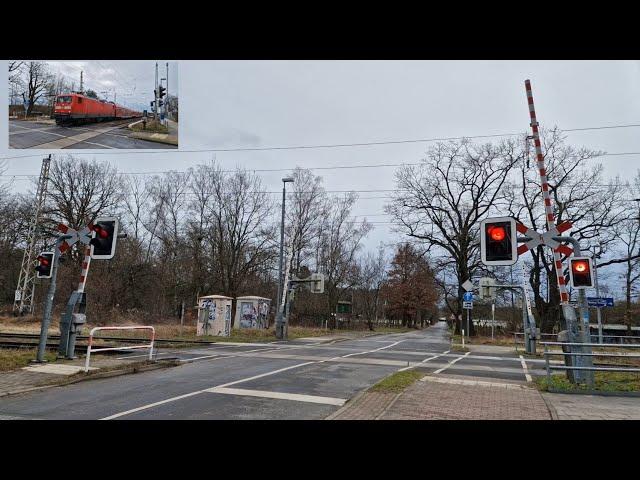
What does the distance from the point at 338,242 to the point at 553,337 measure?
2329cm

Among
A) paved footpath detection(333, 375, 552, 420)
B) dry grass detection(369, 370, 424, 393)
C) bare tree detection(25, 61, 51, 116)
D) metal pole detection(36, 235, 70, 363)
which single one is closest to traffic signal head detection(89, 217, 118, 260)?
metal pole detection(36, 235, 70, 363)

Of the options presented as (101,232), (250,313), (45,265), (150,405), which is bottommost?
(150,405)

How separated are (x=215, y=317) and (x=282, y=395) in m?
20.3

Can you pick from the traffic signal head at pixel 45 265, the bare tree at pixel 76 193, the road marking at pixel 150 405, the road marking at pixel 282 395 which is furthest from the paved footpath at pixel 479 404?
the bare tree at pixel 76 193

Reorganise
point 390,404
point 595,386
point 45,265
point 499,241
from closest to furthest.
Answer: point 390,404, point 499,241, point 595,386, point 45,265

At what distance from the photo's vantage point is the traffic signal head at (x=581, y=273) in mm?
10031

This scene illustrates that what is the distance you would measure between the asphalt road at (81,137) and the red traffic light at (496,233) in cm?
676

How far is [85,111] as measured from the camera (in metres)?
9.79

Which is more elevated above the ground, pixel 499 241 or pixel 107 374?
pixel 499 241

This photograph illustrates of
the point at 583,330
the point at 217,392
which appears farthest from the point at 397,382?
the point at 583,330

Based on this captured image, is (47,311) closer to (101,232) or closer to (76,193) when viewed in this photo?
(101,232)

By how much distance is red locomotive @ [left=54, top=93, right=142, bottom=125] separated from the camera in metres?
9.64

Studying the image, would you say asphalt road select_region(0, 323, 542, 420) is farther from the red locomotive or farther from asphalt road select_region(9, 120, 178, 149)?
the red locomotive
